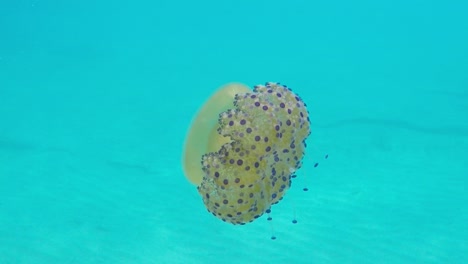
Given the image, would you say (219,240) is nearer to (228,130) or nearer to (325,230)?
(325,230)

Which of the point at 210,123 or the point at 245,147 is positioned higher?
the point at 210,123

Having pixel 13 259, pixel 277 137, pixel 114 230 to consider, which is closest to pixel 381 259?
pixel 114 230

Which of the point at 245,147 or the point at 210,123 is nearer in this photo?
the point at 245,147

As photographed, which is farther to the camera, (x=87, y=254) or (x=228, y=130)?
(x=87, y=254)

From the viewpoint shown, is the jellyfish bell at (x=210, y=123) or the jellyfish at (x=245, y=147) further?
the jellyfish bell at (x=210, y=123)

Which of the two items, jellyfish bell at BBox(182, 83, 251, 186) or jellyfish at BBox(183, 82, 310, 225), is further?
jellyfish bell at BBox(182, 83, 251, 186)
